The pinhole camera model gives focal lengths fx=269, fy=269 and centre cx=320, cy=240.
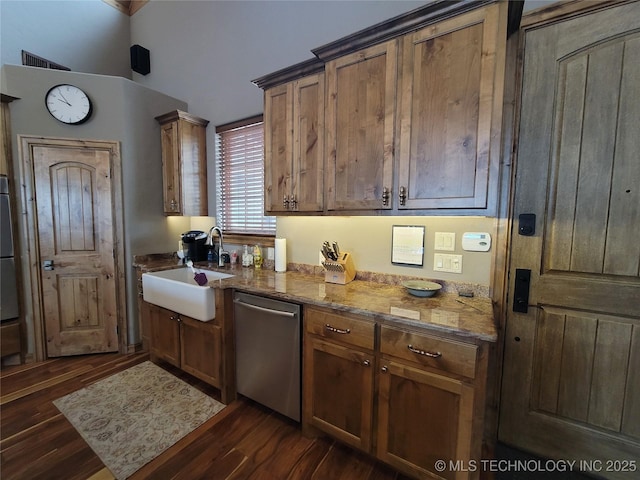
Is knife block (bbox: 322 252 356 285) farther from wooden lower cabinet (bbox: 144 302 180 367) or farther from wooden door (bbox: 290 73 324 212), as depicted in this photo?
wooden lower cabinet (bbox: 144 302 180 367)

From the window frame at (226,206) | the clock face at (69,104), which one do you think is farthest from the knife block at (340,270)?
the clock face at (69,104)

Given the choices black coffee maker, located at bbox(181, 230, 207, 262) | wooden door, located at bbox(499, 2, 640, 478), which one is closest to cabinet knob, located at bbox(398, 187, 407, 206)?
wooden door, located at bbox(499, 2, 640, 478)

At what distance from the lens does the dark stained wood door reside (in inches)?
101

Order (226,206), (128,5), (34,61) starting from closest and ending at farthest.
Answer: (34,61) → (226,206) → (128,5)

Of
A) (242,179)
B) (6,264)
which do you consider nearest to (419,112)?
(242,179)

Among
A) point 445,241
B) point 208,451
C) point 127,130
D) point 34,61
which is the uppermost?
point 34,61

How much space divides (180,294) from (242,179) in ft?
4.42

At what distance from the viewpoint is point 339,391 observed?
1548 millimetres

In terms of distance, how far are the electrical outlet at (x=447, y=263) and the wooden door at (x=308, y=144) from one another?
857mm

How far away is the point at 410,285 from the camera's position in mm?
1714

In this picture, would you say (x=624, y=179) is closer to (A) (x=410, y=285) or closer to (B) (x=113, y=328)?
(A) (x=410, y=285)

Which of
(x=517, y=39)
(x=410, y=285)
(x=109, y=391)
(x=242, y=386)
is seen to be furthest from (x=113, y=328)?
(x=517, y=39)

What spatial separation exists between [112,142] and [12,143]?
0.77 m

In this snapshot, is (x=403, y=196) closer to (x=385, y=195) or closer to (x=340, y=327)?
(x=385, y=195)
